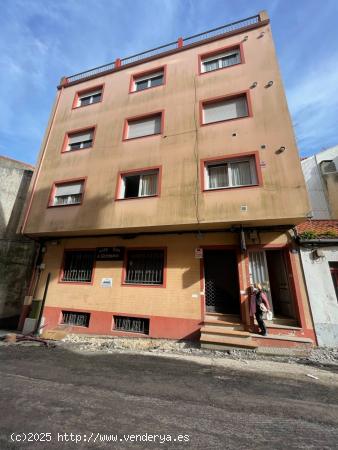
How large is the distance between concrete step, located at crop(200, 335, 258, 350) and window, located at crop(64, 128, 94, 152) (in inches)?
426

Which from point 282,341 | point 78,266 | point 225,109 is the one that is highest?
point 225,109

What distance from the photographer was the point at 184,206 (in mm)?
7957

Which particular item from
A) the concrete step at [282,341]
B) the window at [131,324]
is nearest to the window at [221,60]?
the concrete step at [282,341]

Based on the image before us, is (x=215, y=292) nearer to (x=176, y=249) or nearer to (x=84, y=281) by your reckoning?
(x=176, y=249)

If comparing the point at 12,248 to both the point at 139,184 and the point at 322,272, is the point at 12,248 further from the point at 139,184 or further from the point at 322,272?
the point at 322,272

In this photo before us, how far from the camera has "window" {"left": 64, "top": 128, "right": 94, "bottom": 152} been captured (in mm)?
11367

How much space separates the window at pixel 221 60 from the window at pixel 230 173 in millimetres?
5618

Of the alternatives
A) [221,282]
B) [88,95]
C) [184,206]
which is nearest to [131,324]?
[221,282]

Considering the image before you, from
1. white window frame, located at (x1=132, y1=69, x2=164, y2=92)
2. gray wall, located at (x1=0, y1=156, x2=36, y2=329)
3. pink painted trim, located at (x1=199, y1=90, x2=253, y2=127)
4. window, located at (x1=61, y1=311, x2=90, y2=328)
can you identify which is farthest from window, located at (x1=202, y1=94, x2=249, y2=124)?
gray wall, located at (x1=0, y1=156, x2=36, y2=329)

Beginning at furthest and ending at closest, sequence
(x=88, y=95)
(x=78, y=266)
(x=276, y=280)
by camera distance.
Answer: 1. (x=88, y=95)
2. (x=78, y=266)
3. (x=276, y=280)

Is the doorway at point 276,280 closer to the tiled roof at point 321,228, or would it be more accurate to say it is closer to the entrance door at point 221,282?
the entrance door at point 221,282

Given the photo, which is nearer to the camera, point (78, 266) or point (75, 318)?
point (75, 318)

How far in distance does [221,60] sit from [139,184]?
799 centimetres

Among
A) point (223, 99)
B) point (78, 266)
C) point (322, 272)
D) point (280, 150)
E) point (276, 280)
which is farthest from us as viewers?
point (78, 266)
